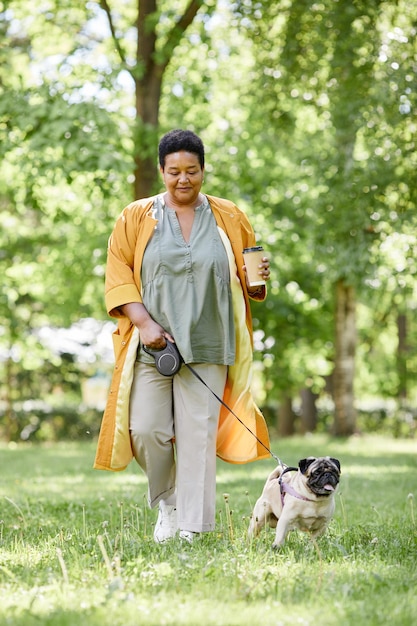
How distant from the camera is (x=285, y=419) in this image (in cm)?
2727

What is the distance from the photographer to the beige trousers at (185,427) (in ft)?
17.5

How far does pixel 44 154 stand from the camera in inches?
443

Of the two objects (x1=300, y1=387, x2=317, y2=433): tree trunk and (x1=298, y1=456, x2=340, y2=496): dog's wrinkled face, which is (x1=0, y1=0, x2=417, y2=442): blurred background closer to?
(x1=300, y1=387, x2=317, y2=433): tree trunk

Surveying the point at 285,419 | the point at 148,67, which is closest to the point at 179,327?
the point at 148,67

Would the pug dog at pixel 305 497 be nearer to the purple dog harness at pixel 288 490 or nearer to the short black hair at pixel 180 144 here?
the purple dog harness at pixel 288 490

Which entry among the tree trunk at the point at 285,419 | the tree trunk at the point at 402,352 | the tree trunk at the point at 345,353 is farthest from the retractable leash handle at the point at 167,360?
the tree trunk at the point at 402,352

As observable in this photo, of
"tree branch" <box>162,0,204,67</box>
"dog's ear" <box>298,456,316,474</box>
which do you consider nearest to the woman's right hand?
"dog's ear" <box>298,456,316,474</box>

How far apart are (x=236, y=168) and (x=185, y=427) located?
49.6 feet

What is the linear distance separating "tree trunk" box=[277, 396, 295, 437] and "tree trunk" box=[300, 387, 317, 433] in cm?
55

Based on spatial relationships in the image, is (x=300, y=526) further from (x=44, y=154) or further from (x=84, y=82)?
(x=84, y=82)

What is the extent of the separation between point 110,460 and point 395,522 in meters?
2.20

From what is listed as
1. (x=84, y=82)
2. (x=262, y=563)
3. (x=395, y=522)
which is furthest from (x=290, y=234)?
(x=262, y=563)

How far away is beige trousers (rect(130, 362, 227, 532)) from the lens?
17.5ft

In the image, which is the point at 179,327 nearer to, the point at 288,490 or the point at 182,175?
the point at 182,175
